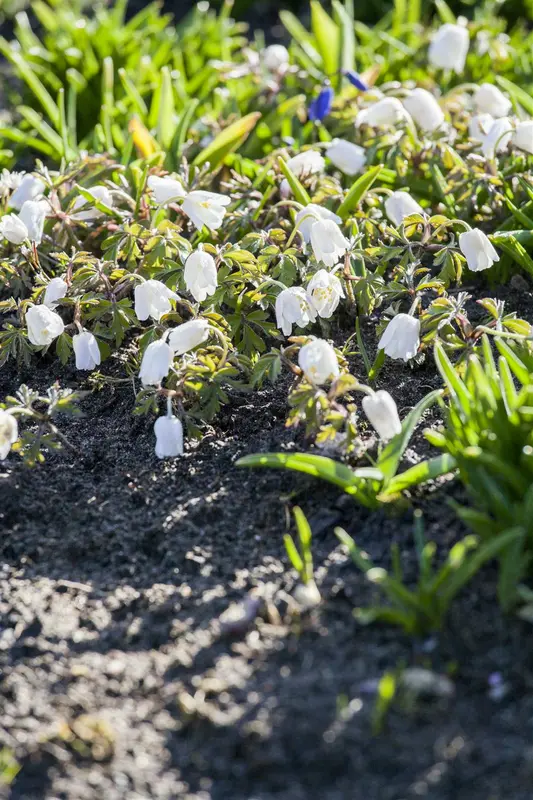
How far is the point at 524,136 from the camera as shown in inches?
108

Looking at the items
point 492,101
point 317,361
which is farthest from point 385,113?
point 317,361

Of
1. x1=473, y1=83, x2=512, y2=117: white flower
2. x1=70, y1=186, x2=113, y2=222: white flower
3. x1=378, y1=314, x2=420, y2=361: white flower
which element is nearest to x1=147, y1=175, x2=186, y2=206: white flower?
x1=70, y1=186, x2=113, y2=222: white flower

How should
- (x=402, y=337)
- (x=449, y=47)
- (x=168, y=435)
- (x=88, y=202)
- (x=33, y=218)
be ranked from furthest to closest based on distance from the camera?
(x=449, y=47)
(x=88, y=202)
(x=33, y=218)
(x=402, y=337)
(x=168, y=435)

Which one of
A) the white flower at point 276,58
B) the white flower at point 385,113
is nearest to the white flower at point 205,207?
the white flower at point 385,113

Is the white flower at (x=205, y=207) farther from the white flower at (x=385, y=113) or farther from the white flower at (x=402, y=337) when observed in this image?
the white flower at (x=385, y=113)

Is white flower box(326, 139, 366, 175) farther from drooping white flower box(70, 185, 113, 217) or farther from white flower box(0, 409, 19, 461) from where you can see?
white flower box(0, 409, 19, 461)

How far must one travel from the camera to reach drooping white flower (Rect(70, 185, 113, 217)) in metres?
2.71

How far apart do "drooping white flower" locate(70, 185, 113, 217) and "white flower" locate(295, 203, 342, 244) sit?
24.2 inches

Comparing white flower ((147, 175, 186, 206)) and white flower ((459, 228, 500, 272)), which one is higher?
white flower ((147, 175, 186, 206))

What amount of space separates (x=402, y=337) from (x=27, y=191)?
1.31 metres

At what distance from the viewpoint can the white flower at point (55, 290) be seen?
242 cm

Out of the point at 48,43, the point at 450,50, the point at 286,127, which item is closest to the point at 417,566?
the point at 286,127

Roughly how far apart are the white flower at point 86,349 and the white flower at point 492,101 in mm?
1669

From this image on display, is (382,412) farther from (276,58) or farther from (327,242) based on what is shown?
(276,58)
